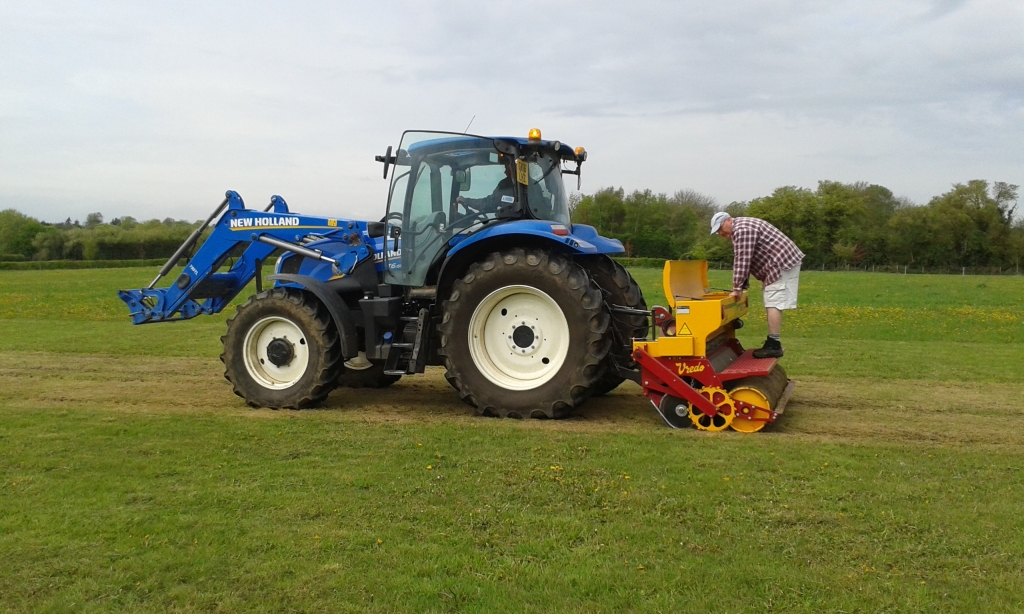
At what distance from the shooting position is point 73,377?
9.57 meters

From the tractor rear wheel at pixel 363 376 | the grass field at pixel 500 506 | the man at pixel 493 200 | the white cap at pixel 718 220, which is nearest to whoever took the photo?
the grass field at pixel 500 506

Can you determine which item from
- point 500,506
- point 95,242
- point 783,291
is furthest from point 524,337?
point 95,242

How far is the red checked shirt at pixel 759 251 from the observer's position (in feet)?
24.7

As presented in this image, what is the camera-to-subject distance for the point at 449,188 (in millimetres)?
7656

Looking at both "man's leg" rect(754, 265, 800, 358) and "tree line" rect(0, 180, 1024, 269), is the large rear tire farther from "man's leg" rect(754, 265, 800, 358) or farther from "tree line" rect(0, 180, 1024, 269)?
"tree line" rect(0, 180, 1024, 269)

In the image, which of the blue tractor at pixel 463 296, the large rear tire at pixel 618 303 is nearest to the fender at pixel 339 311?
the blue tractor at pixel 463 296

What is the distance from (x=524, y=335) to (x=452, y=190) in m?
1.53

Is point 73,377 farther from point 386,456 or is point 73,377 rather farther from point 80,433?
point 386,456

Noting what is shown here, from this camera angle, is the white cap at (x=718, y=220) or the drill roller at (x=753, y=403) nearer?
the drill roller at (x=753, y=403)

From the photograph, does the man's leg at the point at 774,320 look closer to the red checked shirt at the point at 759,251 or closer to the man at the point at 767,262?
the man at the point at 767,262

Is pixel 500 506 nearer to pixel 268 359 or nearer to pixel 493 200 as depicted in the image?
pixel 493 200

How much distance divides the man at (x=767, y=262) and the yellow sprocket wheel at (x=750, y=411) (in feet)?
3.26

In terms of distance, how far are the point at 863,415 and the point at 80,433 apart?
684 cm

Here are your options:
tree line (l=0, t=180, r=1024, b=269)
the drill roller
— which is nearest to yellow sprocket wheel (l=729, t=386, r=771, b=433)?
the drill roller
